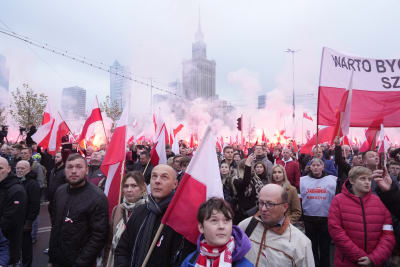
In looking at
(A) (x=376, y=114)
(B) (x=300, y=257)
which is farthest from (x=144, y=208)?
(A) (x=376, y=114)

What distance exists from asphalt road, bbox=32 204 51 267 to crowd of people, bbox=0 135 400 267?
1.99 ft

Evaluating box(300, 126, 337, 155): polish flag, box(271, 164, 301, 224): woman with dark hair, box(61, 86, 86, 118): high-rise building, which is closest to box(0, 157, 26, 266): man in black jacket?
box(271, 164, 301, 224): woman with dark hair

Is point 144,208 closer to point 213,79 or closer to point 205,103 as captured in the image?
point 205,103

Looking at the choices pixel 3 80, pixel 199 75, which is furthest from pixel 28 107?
pixel 199 75

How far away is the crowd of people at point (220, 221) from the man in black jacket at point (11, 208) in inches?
0.5

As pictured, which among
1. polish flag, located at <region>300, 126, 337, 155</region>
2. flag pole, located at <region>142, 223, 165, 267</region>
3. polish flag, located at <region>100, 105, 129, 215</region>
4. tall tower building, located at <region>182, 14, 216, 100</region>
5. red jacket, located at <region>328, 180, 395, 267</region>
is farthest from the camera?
tall tower building, located at <region>182, 14, 216, 100</region>

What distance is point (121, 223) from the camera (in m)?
3.32

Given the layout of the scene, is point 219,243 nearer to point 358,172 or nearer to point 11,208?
point 358,172

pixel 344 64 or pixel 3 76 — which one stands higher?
pixel 3 76

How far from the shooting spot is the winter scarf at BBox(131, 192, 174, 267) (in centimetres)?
270

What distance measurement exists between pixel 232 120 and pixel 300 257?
53033mm

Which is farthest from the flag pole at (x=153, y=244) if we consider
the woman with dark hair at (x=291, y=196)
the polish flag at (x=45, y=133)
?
the polish flag at (x=45, y=133)

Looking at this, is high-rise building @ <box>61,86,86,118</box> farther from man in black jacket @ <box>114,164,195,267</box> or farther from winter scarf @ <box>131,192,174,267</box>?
winter scarf @ <box>131,192,174,267</box>

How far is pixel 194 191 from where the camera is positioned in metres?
2.77
